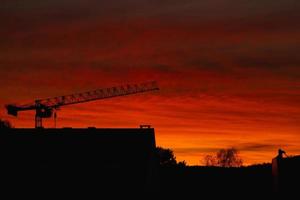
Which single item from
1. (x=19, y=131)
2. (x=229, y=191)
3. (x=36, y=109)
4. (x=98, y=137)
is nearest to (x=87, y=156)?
(x=98, y=137)

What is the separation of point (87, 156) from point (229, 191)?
13445 mm

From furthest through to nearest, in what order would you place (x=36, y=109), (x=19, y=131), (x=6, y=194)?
(x=36, y=109)
(x=19, y=131)
(x=6, y=194)

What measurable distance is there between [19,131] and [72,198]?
8721 mm

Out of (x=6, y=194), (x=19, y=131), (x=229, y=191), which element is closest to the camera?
(x=6, y=194)

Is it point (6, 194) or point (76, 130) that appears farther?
point (76, 130)

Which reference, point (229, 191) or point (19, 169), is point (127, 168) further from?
point (229, 191)

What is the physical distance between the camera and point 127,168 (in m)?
46.3

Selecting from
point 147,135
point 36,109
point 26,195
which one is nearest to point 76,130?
point 147,135

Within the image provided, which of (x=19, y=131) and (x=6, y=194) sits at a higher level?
(x=19, y=131)

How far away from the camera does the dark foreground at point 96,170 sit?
43.8 metres

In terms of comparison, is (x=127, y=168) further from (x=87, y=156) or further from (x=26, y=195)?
(x=26, y=195)

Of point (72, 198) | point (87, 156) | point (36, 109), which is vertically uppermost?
point (36, 109)

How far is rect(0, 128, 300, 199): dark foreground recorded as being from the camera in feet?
144

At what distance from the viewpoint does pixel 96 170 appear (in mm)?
45156
